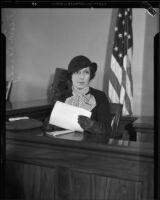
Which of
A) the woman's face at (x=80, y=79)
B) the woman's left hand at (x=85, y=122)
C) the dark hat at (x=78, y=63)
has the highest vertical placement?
the dark hat at (x=78, y=63)

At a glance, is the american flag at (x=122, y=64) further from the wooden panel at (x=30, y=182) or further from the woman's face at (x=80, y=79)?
the wooden panel at (x=30, y=182)

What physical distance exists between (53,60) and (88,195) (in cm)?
48

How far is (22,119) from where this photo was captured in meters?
1.10

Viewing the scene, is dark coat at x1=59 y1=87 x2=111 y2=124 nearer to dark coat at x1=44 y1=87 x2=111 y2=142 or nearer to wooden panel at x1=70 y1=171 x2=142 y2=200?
dark coat at x1=44 y1=87 x2=111 y2=142

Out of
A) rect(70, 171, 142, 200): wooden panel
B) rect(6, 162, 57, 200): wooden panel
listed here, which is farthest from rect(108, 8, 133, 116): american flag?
rect(6, 162, 57, 200): wooden panel

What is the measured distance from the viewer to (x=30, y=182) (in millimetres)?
1104

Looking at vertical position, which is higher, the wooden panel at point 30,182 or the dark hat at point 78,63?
the dark hat at point 78,63

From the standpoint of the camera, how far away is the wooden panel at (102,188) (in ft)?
3.28

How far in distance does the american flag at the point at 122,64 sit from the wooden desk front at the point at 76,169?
5.9 inches

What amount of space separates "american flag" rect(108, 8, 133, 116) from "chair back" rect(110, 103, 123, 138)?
13 millimetres

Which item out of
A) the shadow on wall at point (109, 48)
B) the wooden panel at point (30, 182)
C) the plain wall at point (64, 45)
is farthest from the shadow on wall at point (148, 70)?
the wooden panel at point (30, 182)

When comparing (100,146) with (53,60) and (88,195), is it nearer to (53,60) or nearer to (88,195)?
(88,195)

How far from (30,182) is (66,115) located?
288mm

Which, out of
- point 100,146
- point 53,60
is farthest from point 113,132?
point 53,60
